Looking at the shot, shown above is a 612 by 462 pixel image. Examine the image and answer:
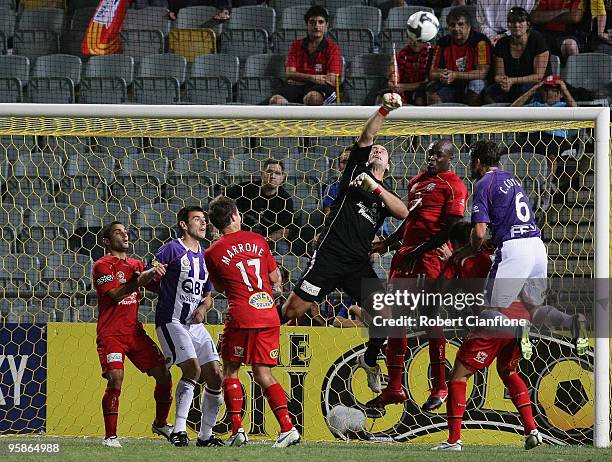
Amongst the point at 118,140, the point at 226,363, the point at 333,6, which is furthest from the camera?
the point at 333,6

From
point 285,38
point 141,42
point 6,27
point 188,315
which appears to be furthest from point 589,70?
point 6,27

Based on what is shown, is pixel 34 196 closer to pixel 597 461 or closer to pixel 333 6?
pixel 333 6

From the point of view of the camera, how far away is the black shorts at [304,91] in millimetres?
10000

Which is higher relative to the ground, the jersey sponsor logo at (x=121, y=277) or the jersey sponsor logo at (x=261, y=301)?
the jersey sponsor logo at (x=121, y=277)

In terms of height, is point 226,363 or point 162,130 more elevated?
point 162,130

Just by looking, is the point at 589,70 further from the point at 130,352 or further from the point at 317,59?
the point at 130,352

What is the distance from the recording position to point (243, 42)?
11.2 metres

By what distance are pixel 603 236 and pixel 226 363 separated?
237 cm

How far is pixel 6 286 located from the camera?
8219 mm

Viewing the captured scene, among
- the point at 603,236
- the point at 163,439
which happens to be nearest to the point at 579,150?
the point at 603,236

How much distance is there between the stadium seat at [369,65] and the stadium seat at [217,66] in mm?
1091

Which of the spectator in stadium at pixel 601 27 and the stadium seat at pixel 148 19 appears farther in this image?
the stadium seat at pixel 148 19

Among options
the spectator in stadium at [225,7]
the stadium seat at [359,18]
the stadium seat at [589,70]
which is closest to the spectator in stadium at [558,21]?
the stadium seat at [589,70]

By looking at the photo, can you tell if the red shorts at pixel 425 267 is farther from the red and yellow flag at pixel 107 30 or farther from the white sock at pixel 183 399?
the red and yellow flag at pixel 107 30
